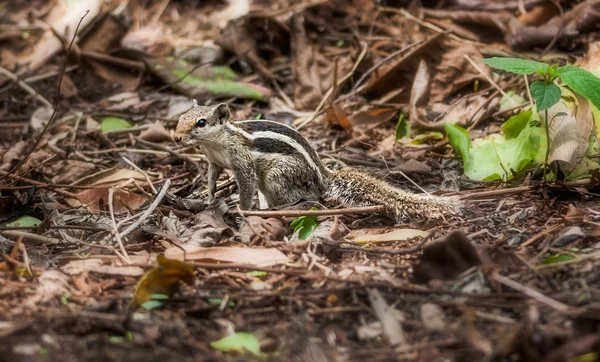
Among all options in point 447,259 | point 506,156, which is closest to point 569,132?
point 506,156

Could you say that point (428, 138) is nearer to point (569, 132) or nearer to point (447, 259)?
point (569, 132)

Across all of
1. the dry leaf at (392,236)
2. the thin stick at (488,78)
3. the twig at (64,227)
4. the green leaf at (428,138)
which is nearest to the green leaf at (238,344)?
the dry leaf at (392,236)

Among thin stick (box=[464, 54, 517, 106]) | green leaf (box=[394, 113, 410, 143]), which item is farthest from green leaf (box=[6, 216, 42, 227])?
thin stick (box=[464, 54, 517, 106])

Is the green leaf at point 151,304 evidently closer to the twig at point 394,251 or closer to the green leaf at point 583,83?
the twig at point 394,251

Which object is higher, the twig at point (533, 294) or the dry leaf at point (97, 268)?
the dry leaf at point (97, 268)

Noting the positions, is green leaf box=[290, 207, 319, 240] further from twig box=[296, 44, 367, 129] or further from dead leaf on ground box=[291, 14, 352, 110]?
dead leaf on ground box=[291, 14, 352, 110]

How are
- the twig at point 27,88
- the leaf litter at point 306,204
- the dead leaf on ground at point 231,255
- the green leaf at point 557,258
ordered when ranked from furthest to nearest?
the twig at point 27,88 → the dead leaf on ground at point 231,255 → the green leaf at point 557,258 → the leaf litter at point 306,204

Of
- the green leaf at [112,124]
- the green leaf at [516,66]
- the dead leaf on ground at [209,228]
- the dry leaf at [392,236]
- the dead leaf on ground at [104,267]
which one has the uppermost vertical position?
the green leaf at [516,66]

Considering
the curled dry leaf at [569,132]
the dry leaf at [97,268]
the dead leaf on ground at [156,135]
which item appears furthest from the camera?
the dead leaf on ground at [156,135]
